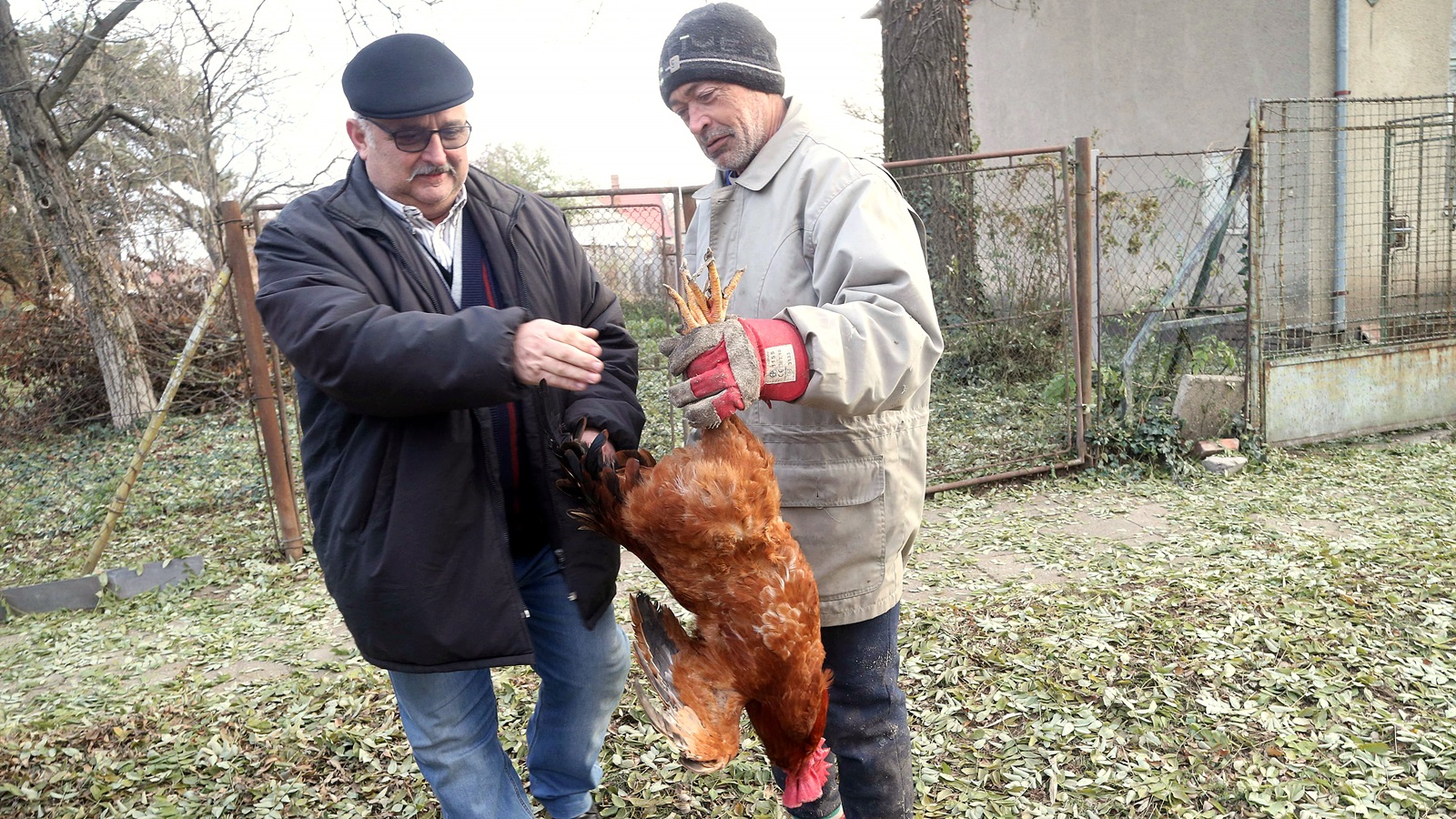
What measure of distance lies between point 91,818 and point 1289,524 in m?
6.03

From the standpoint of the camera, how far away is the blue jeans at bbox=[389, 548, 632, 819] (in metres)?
2.18

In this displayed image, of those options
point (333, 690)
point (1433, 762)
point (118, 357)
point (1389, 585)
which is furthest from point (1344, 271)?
point (118, 357)

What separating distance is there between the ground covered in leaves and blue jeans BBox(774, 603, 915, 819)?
68 cm

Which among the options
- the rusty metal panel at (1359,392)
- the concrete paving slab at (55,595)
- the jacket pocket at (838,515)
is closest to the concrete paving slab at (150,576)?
the concrete paving slab at (55,595)

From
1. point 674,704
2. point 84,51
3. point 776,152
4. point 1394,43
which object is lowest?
point 674,704

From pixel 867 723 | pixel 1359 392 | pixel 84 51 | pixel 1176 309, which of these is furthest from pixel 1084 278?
pixel 84 51

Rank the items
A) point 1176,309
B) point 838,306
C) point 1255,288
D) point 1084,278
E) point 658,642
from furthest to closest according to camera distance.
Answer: point 1176,309, point 1255,288, point 1084,278, point 658,642, point 838,306

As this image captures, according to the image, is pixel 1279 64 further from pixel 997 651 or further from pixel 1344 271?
pixel 997 651

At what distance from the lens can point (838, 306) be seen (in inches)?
71.4

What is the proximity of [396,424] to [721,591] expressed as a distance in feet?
2.81

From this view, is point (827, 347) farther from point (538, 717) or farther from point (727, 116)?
point (538, 717)

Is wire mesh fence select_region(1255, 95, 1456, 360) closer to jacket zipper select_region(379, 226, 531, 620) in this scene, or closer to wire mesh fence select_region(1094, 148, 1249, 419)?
wire mesh fence select_region(1094, 148, 1249, 419)

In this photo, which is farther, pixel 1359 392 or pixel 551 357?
pixel 1359 392

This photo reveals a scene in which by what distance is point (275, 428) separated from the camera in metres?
5.35
